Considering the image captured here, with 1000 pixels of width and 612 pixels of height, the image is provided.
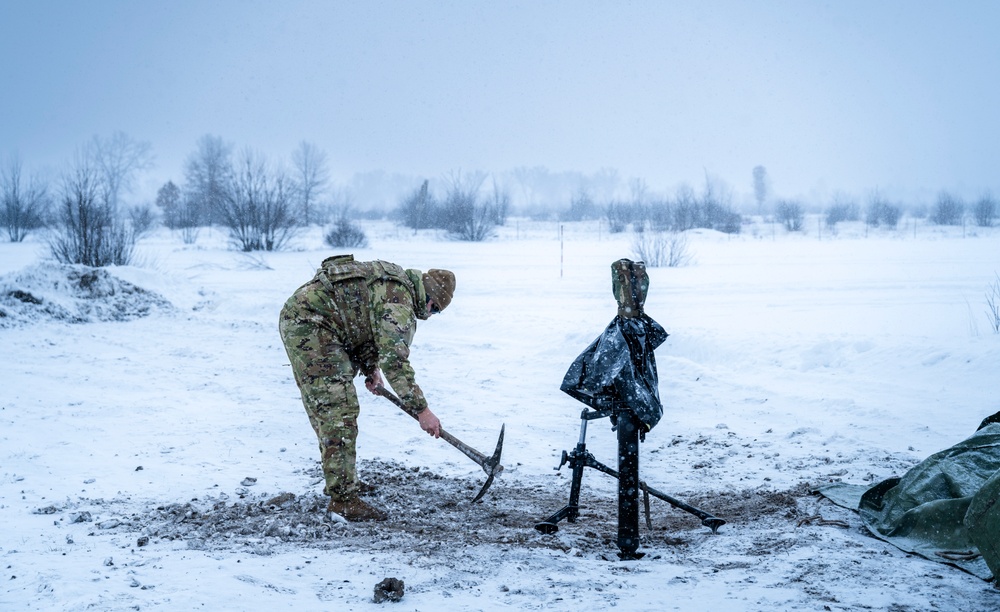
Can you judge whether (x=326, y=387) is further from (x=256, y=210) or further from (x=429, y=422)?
(x=256, y=210)

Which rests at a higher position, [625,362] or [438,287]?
[438,287]

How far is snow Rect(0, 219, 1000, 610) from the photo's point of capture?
3.12 metres

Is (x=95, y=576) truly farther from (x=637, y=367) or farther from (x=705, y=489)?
(x=705, y=489)

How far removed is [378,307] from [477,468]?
6.09 ft

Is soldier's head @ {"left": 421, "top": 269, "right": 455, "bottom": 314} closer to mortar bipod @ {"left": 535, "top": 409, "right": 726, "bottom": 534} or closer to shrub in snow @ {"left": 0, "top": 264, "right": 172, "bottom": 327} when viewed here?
mortar bipod @ {"left": 535, "top": 409, "right": 726, "bottom": 534}

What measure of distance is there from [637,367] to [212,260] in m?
23.8

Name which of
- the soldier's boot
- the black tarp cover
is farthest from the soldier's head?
the soldier's boot

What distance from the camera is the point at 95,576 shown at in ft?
10.3

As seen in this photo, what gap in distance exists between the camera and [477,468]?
5.30 meters

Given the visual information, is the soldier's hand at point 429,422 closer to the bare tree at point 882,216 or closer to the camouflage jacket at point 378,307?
the camouflage jacket at point 378,307

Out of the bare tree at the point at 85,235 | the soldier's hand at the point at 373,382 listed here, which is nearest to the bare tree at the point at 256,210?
the bare tree at the point at 85,235

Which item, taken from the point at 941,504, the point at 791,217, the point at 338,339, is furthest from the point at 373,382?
the point at 791,217

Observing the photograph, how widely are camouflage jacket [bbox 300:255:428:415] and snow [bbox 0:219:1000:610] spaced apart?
92 cm

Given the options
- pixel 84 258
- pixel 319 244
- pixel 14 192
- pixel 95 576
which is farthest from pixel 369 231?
pixel 95 576
